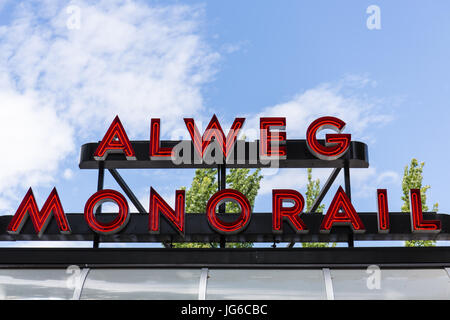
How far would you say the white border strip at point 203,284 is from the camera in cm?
1213

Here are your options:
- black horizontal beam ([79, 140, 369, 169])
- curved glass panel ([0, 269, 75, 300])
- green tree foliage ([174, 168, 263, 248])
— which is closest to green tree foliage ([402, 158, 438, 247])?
green tree foliage ([174, 168, 263, 248])

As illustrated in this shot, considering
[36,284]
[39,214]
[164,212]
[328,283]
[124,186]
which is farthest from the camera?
[124,186]

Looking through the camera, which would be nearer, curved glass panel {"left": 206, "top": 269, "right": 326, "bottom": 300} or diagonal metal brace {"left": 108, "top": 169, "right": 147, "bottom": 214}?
curved glass panel {"left": 206, "top": 269, "right": 326, "bottom": 300}

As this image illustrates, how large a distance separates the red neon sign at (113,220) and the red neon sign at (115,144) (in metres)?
1.62

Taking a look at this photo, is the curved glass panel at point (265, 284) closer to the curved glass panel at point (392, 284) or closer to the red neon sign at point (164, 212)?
the curved glass panel at point (392, 284)

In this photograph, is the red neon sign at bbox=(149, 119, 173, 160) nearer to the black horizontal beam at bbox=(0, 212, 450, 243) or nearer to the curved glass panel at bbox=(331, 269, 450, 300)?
the black horizontal beam at bbox=(0, 212, 450, 243)

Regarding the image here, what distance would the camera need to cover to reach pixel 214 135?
18.0 m

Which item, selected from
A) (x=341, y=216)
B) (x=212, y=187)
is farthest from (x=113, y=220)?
(x=212, y=187)

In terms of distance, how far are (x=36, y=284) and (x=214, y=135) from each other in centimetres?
750

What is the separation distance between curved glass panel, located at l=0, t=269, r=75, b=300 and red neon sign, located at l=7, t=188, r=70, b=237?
2.89 m

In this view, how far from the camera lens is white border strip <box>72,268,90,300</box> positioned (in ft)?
40.3

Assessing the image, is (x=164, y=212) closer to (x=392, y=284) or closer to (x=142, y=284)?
(x=142, y=284)

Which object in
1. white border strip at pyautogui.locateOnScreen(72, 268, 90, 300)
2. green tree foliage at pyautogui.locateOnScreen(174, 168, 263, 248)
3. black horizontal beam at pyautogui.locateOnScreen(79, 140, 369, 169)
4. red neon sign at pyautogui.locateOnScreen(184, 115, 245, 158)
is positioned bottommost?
white border strip at pyautogui.locateOnScreen(72, 268, 90, 300)

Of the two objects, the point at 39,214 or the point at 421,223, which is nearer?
the point at 421,223
